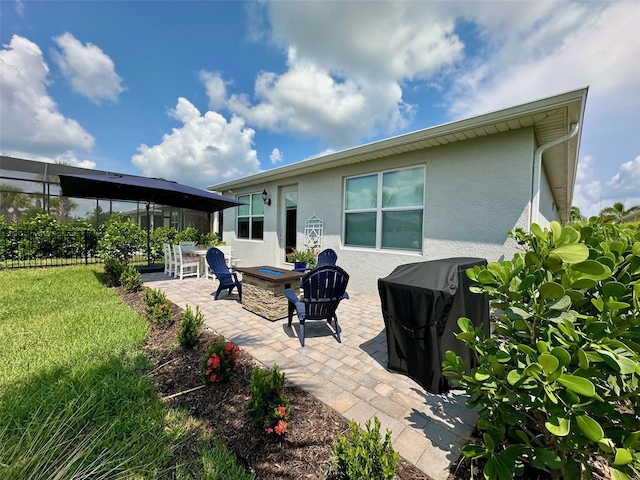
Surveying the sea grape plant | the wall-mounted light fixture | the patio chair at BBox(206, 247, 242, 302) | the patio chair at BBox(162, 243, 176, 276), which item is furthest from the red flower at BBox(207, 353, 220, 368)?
the wall-mounted light fixture

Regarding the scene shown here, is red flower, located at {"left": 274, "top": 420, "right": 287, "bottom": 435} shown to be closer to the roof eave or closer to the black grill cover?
the black grill cover

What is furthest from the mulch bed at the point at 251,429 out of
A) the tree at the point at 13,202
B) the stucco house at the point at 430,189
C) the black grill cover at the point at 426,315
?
the tree at the point at 13,202

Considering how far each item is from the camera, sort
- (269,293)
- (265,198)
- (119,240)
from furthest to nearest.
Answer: (265,198) → (119,240) → (269,293)

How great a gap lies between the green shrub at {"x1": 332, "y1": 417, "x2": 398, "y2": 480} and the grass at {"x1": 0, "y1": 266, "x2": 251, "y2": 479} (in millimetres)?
640

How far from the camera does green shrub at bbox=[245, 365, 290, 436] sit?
67.2 inches

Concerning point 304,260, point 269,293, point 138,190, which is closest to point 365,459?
point 269,293

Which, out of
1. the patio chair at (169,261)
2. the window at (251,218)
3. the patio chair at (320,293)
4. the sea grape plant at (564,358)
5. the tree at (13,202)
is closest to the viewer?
the sea grape plant at (564,358)

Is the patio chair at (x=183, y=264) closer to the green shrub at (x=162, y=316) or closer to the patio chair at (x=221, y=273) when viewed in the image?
the patio chair at (x=221, y=273)

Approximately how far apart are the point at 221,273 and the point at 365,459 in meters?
4.53

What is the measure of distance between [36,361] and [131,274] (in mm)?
3484

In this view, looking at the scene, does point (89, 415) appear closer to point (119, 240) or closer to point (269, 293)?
point (269, 293)

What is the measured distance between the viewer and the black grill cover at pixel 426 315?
2.29m

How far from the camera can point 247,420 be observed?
1936mm

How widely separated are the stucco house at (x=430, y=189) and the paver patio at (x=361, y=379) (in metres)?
1.98
